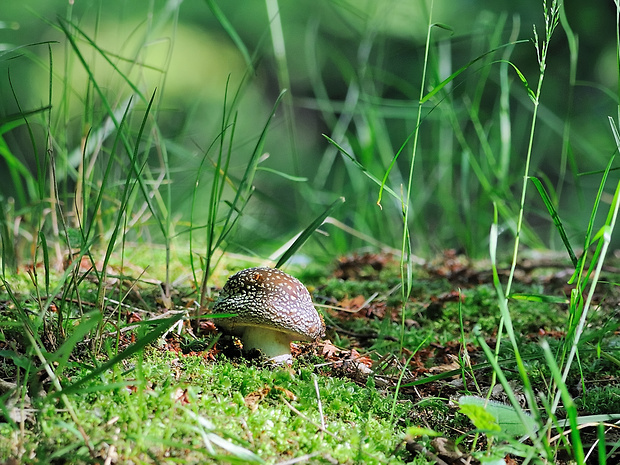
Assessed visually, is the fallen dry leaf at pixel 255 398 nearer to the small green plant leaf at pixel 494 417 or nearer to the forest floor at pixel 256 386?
the forest floor at pixel 256 386

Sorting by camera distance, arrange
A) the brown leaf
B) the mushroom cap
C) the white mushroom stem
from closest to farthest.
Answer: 1. the brown leaf
2. the mushroom cap
3. the white mushroom stem

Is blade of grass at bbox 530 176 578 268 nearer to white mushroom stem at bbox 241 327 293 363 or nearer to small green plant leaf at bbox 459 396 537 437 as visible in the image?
small green plant leaf at bbox 459 396 537 437

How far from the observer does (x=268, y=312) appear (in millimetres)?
1799

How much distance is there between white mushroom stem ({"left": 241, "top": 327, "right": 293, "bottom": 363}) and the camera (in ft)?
6.26

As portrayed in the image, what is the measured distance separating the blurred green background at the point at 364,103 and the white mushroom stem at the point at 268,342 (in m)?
1.32

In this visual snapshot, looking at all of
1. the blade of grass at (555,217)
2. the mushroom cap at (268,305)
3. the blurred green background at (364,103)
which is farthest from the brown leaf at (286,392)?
the blurred green background at (364,103)

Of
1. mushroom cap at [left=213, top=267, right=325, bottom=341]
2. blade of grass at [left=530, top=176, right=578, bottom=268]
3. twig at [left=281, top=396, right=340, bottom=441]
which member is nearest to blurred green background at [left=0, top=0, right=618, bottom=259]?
mushroom cap at [left=213, top=267, right=325, bottom=341]

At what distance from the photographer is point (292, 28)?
7949 mm

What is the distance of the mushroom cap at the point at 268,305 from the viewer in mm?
1805

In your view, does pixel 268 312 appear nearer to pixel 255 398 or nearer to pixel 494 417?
pixel 255 398

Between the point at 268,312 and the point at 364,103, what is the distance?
8.51 ft

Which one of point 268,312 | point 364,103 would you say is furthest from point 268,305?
point 364,103

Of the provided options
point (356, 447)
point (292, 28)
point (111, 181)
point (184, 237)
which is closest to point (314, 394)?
point (356, 447)

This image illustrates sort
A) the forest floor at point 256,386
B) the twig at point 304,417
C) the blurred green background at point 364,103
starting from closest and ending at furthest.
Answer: the forest floor at point 256,386, the twig at point 304,417, the blurred green background at point 364,103
